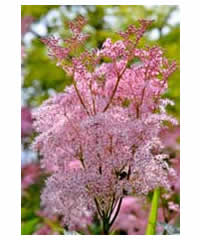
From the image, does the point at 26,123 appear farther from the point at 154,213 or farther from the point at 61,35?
the point at 154,213

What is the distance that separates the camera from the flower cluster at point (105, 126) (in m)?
0.85

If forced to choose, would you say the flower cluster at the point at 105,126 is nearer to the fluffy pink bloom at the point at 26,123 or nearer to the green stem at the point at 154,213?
the green stem at the point at 154,213

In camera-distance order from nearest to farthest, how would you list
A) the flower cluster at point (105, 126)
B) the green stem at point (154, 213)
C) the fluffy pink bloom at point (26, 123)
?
1. the flower cluster at point (105, 126)
2. the green stem at point (154, 213)
3. the fluffy pink bloom at point (26, 123)

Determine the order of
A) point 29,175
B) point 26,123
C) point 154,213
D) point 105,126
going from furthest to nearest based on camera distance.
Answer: point 29,175 → point 26,123 → point 154,213 → point 105,126

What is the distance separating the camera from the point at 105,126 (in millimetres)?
850

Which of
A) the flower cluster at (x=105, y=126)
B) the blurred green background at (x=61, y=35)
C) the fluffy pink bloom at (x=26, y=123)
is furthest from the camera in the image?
the fluffy pink bloom at (x=26, y=123)

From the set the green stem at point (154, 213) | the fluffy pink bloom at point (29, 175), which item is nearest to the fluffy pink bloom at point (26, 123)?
the fluffy pink bloom at point (29, 175)

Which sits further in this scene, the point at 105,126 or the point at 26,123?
the point at 26,123

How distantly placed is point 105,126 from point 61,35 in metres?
0.94

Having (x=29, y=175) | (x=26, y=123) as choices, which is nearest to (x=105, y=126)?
(x=26, y=123)

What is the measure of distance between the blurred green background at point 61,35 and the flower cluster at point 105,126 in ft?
1.30
